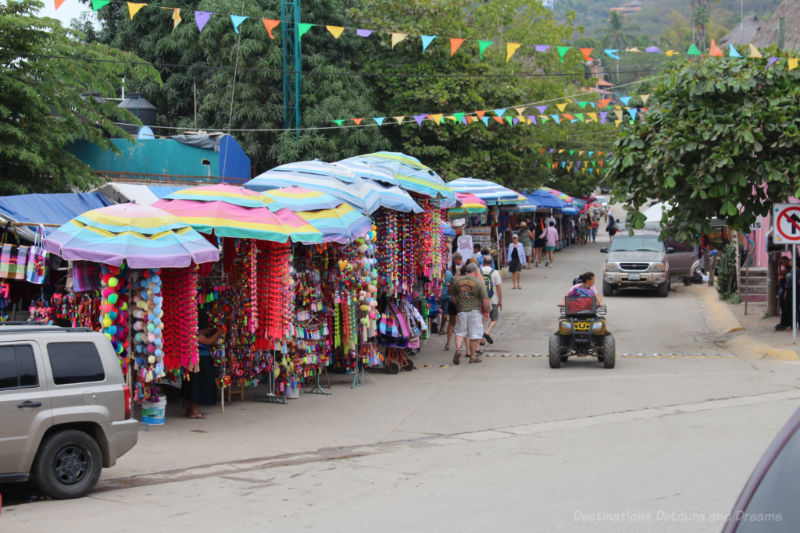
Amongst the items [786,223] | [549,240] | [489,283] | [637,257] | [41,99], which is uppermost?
[41,99]

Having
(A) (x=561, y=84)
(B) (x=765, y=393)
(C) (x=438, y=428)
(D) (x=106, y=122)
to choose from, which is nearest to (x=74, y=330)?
(C) (x=438, y=428)

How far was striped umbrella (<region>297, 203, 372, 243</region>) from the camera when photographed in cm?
1350

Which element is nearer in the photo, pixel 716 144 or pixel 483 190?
pixel 716 144

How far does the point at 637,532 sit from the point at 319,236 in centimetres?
713

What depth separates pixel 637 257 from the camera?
2947 cm

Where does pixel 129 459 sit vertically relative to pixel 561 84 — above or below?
below

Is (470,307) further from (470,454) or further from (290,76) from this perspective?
(290,76)

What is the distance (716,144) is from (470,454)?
9.93 metres

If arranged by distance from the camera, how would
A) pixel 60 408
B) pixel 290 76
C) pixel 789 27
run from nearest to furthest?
pixel 60 408, pixel 789 27, pixel 290 76

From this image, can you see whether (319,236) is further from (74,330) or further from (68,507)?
(68,507)

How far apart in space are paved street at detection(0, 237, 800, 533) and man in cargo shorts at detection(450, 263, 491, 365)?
2.04ft

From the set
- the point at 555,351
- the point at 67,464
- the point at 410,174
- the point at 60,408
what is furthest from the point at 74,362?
the point at 555,351

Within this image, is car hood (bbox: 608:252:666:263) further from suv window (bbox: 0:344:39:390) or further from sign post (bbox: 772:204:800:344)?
suv window (bbox: 0:344:39:390)

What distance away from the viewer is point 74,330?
358 inches
